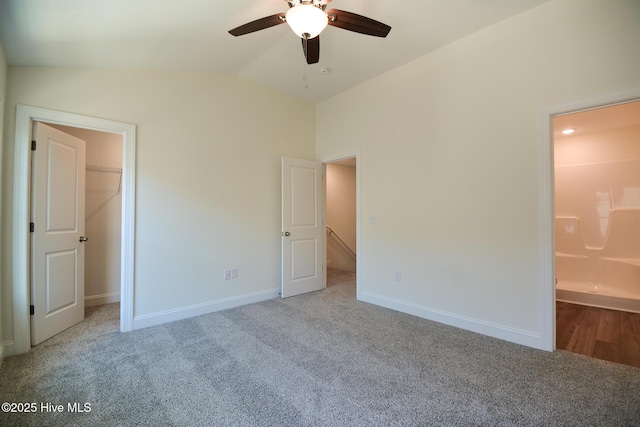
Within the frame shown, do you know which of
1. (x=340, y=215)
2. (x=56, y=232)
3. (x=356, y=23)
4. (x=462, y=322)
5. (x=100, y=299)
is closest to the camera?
(x=356, y=23)

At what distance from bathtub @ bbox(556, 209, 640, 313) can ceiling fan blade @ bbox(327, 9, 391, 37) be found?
436cm

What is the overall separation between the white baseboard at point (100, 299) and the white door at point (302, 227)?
2351 mm

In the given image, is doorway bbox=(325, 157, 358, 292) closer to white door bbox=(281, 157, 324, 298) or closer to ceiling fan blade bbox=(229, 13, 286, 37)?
white door bbox=(281, 157, 324, 298)

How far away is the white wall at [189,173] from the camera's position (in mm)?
2564

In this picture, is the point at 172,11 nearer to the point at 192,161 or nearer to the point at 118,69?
the point at 118,69

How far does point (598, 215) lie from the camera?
14.0 ft

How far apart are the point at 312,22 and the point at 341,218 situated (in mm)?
4910

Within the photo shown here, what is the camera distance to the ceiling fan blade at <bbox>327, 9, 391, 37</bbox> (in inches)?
71.4

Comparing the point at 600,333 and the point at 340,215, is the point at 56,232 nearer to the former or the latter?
the point at 340,215

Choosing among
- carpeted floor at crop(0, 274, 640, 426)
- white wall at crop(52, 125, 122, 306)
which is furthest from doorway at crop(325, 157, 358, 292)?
white wall at crop(52, 125, 122, 306)

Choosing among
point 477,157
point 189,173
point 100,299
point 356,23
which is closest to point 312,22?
point 356,23

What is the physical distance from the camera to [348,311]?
11.1 feet

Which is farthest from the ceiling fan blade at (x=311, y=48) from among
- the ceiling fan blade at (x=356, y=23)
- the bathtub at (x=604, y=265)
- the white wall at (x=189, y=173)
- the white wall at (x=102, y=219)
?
the bathtub at (x=604, y=265)

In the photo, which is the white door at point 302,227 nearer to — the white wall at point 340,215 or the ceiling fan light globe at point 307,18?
the white wall at point 340,215
